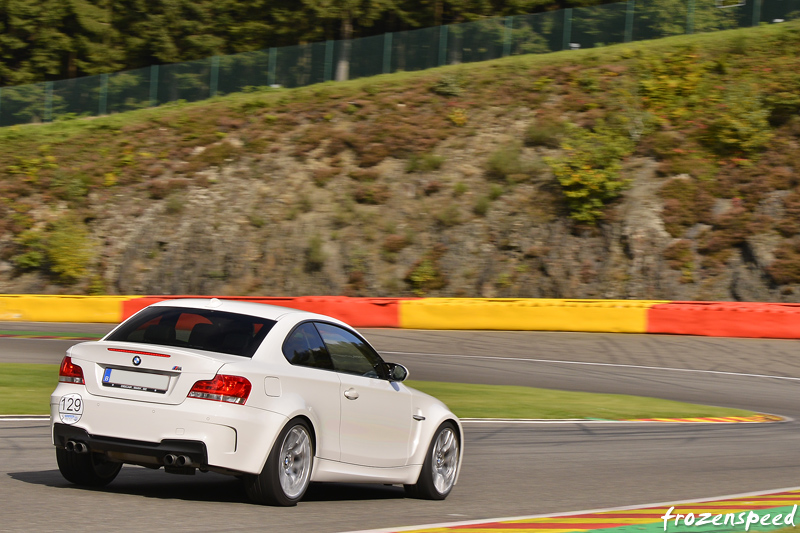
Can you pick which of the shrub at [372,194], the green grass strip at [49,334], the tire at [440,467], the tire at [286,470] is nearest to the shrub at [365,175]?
the shrub at [372,194]

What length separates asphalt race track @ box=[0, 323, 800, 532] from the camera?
19.3 ft

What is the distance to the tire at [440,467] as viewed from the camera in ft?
24.6

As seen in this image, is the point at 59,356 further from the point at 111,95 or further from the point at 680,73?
the point at 111,95

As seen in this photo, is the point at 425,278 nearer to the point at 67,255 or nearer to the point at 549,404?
the point at 67,255

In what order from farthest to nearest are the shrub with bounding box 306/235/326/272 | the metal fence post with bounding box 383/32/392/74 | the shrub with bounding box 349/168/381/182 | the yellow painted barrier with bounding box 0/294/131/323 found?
the metal fence post with bounding box 383/32/392/74 → the shrub with bounding box 349/168/381/182 → the shrub with bounding box 306/235/326/272 → the yellow painted barrier with bounding box 0/294/131/323

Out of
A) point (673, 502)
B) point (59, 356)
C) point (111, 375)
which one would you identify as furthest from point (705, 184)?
point (111, 375)

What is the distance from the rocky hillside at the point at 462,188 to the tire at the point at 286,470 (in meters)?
22.1

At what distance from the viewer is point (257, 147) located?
3528 centimetres

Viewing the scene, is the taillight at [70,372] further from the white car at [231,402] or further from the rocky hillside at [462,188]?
the rocky hillside at [462,188]

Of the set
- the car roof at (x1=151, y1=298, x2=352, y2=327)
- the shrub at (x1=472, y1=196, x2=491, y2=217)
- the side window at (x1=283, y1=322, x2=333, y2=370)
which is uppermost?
the shrub at (x1=472, y1=196, x2=491, y2=217)

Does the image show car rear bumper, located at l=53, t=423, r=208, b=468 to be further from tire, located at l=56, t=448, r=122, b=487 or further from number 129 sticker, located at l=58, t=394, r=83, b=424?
tire, located at l=56, t=448, r=122, b=487

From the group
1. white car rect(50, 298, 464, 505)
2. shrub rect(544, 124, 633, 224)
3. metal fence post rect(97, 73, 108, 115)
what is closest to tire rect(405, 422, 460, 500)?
white car rect(50, 298, 464, 505)

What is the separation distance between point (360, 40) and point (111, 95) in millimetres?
11234

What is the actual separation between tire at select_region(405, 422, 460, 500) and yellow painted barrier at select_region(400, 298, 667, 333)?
612 inches
